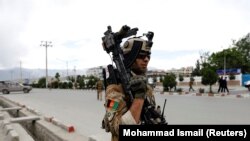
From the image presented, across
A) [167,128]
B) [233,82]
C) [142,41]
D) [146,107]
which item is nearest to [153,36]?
[142,41]

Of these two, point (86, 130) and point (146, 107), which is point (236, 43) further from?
point (146, 107)

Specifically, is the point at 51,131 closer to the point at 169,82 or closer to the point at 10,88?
the point at 169,82

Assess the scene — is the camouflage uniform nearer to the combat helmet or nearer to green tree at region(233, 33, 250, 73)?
the combat helmet

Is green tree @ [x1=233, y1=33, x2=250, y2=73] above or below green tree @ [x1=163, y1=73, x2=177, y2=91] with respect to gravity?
above

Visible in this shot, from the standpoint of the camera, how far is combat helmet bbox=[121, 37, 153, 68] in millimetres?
2395

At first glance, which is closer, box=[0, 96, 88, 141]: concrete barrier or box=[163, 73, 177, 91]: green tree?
box=[0, 96, 88, 141]: concrete barrier

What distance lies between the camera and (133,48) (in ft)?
7.97

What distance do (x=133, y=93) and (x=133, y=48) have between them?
36cm

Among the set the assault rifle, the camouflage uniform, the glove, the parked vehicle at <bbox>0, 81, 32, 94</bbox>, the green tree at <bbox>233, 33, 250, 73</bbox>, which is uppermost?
the green tree at <bbox>233, 33, 250, 73</bbox>

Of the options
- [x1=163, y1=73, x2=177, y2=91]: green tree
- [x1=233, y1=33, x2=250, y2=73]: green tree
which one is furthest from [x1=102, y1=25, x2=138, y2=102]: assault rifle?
[x1=233, y1=33, x2=250, y2=73]: green tree

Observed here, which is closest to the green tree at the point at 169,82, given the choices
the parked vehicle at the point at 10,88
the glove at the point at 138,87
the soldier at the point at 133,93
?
the parked vehicle at the point at 10,88

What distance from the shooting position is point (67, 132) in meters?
8.35

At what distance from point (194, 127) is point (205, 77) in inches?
1001

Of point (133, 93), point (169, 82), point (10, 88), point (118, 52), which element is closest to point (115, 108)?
point (133, 93)
